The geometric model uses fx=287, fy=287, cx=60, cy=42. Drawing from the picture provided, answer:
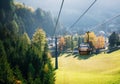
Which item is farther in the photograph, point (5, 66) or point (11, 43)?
point (11, 43)

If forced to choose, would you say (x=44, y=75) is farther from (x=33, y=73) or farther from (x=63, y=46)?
(x=63, y=46)

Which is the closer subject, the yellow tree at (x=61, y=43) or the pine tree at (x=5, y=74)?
the pine tree at (x=5, y=74)

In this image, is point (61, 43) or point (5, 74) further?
point (61, 43)

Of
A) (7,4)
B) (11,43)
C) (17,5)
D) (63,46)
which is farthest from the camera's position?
(17,5)

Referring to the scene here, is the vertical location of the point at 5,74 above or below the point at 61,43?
below

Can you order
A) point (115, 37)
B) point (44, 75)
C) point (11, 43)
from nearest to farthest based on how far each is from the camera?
point (44, 75), point (11, 43), point (115, 37)

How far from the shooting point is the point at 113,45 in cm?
11056

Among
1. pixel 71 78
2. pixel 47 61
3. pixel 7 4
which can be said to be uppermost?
pixel 7 4

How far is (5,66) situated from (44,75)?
21.5 feet

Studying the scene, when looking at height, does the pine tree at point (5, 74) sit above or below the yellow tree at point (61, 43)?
below

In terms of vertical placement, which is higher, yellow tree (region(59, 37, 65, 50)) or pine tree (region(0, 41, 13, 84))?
yellow tree (region(59, 37, 65, 50))

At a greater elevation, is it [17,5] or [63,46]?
[17,5]

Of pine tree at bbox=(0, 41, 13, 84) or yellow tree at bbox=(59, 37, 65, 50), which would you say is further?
yellow tree at bbox=(59, 37, 65, 50)

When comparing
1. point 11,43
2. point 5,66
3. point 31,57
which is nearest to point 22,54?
point 31,57
